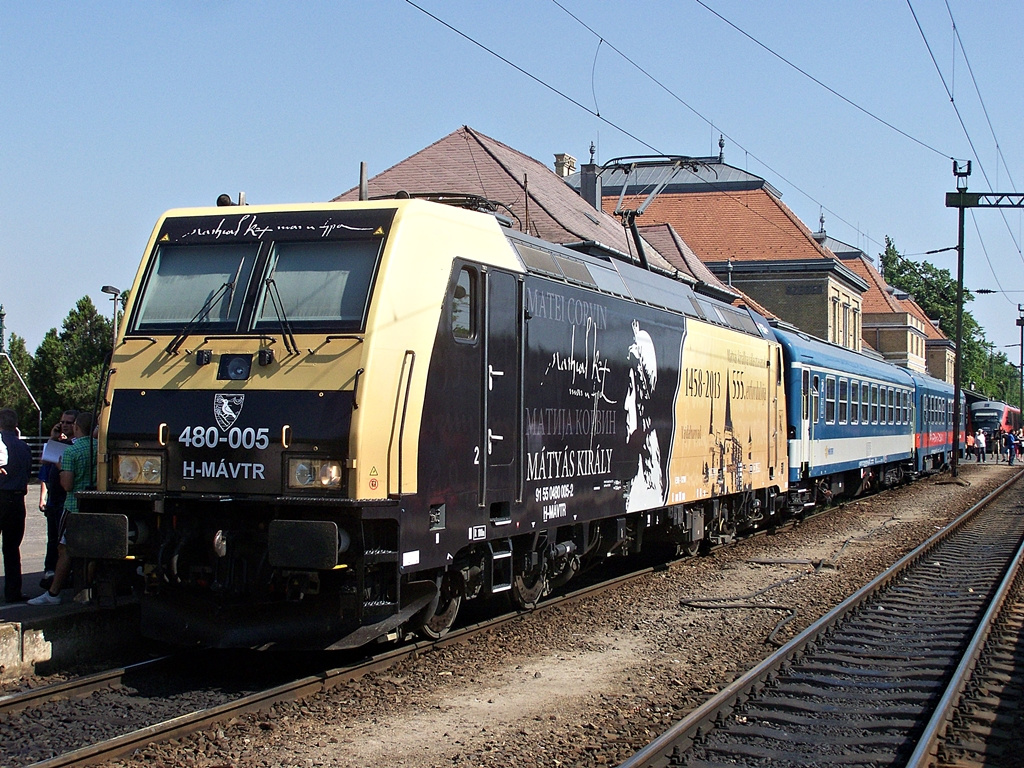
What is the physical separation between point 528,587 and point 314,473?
332cm

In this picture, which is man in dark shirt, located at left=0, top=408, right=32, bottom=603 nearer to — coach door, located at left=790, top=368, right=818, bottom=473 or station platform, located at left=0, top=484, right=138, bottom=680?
station platform, located at left=0, top=484, right=138, bottom=680

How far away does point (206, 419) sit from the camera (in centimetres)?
752

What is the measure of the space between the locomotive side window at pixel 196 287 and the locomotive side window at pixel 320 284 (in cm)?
A: 21

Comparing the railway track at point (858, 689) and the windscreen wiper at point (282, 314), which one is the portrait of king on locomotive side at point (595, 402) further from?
the railway track at point (858, 689)

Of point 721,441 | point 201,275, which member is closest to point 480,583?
point 201,275

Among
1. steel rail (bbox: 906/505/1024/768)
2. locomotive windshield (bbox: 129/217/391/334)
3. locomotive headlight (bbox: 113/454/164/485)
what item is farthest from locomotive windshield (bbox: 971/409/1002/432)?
locomotive headlight (bbox: 113/454/164/485)

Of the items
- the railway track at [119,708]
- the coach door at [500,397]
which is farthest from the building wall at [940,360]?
the railway track at [119,708]

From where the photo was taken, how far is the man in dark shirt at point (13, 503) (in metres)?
8.98

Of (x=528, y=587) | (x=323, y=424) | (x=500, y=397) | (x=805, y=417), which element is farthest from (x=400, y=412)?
(x=805, y=417)

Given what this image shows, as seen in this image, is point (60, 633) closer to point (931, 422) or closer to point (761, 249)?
point (931, 422)

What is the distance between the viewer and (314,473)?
7195 mm

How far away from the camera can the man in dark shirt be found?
8.98m

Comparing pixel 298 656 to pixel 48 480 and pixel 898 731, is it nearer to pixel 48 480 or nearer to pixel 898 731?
pixel 48 480

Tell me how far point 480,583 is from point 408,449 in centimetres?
187
